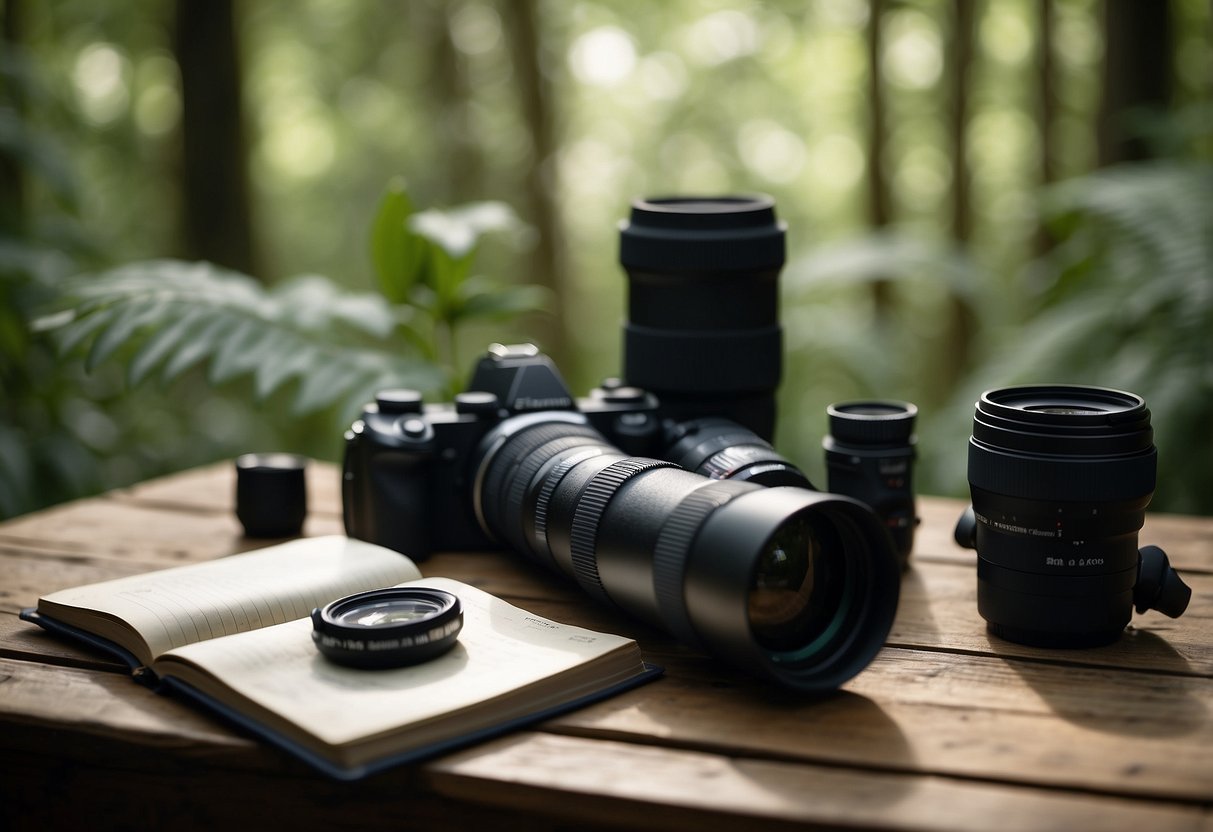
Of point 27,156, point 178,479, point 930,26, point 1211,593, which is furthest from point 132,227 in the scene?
point 1211,593

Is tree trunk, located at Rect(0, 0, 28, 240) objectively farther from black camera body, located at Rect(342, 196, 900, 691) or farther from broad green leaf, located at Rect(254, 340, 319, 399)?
black camera body, located at Rect(342, 196, 900, 691)

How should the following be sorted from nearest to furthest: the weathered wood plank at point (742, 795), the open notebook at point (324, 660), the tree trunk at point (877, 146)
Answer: the weathered wood plank at point (742, 795), the open notebook at point (324, 660), the tree trunk at point (877, 146)

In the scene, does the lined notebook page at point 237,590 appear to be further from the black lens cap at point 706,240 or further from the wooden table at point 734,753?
the black lens cap at point 706,240

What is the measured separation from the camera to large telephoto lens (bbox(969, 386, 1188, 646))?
1.15m

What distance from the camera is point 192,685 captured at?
1.11 metres

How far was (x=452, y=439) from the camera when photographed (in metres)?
1.59

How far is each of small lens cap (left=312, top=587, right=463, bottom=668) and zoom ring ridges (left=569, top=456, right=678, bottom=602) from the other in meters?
0.15

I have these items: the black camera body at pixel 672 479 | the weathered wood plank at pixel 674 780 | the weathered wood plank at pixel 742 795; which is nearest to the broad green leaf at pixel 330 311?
the black camera body at pixel 672 479

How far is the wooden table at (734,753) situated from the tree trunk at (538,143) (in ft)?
12.4

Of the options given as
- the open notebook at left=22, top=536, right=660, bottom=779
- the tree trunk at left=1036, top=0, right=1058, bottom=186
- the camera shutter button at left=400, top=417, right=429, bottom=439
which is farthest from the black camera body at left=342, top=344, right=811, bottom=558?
the tree trunk at left=1036, top=0, right=1058, bottom=186

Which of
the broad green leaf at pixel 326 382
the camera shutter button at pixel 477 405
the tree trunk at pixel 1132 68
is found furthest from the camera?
the tree trunk at pixel 1132 68

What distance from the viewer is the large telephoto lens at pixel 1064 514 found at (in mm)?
1152

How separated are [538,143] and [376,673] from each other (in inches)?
161

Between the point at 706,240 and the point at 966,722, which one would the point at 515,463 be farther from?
the point at 966,722
